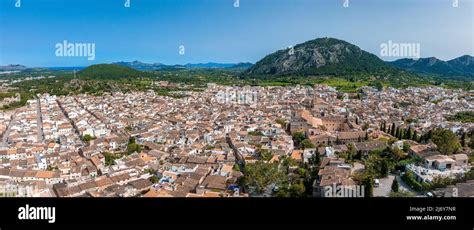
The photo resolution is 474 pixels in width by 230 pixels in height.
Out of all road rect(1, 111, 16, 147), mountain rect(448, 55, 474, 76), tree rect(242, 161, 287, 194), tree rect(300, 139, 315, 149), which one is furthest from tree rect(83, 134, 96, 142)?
mountain rect(448, 55, 474, 76)

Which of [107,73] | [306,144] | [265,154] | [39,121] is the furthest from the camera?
[107,73]

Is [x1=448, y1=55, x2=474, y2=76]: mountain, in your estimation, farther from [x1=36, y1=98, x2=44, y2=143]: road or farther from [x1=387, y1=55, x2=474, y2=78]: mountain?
[x1=36, y1=98, x2=44, y2=143]: road

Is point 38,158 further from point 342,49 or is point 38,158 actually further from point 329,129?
point 342,49

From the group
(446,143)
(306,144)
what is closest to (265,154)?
(306,144)

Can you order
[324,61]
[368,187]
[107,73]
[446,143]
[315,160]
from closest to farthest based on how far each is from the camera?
[368,187]
[315,160]
[446,143]
[324,61]
[107,73]

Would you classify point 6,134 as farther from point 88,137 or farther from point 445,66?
point 445,66

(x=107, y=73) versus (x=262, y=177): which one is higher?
(x=107, y=73)

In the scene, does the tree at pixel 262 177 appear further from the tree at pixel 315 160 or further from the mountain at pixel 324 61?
the mountain at pixel 324 61

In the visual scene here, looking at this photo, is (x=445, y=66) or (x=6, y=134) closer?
(x=6, y=134)
